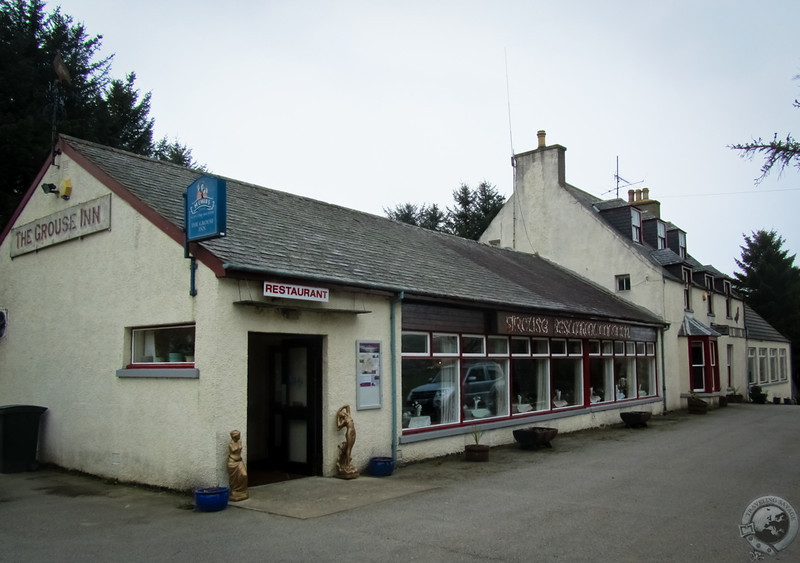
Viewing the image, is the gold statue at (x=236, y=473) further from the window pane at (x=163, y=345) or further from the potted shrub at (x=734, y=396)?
the potted shrub at (x=734, y=396)

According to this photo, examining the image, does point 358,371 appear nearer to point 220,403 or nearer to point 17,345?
point 220,403

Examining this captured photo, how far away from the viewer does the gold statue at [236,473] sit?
9188 millimetres

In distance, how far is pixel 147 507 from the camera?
8898mm

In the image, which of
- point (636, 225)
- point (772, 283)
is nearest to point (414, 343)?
point (636, 225)

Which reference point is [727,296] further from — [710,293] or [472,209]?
[472,209]

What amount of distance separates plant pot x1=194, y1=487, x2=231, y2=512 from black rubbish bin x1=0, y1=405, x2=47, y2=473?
5192 mm

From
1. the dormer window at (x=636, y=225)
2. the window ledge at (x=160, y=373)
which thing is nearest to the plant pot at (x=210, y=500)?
the window ledge at (x=160, y=373)

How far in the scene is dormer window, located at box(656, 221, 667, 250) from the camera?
2734 cm

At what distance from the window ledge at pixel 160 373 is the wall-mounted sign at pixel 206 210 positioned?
6.25 ft

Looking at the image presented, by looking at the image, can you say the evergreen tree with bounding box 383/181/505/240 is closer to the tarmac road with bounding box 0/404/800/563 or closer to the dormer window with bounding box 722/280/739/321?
the dormer window with bounding box 722/280/739/321

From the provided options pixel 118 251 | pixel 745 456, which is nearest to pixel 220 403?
pixel 118 251

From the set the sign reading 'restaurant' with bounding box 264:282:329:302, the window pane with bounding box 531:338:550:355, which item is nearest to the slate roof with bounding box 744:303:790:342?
the window pane with bounding box 531:338:550:355

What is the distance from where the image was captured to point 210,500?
8.58 meters

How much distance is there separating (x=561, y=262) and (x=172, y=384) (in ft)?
61.9
